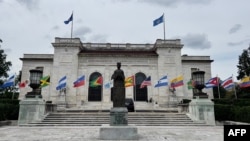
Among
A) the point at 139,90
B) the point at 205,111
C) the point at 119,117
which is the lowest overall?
the point at 205,111

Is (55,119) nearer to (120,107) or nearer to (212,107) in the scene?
(120,107)

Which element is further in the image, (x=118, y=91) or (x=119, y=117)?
(x=118, y=91)

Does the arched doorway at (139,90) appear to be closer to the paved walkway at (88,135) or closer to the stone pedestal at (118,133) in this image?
the paved walkway at (88,135)

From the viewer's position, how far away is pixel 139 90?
33.8m

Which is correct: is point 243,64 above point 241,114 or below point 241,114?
above

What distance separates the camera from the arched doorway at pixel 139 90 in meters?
33.3

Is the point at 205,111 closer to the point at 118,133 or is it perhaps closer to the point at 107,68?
the point at 118,133

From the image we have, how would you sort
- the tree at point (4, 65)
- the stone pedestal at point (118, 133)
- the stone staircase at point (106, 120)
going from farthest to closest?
the tree at point (4, 65)
the stone staircase at point (106, 120)
the stone pedestal at point (118, 133)

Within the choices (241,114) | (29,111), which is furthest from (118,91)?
(241,114)

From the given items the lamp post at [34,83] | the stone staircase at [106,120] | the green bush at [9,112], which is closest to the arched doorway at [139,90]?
the stone staircase at [106,120]

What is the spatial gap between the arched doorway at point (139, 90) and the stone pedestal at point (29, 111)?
17.3 m

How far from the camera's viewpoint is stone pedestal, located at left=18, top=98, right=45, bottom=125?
17.9m

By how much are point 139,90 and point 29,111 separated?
18813 millimetres

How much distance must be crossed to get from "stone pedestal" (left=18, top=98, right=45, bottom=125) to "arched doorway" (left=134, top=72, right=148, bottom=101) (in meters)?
17.3
